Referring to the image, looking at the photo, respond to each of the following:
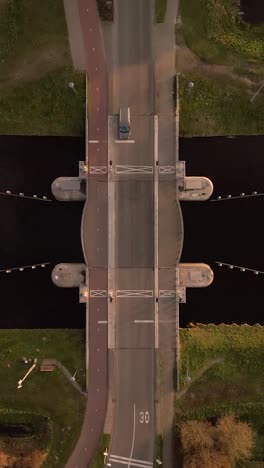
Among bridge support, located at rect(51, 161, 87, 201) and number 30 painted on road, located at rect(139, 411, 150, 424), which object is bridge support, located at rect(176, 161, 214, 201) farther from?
number 30 painted on road, located at rect(139, 411, 150, 424)

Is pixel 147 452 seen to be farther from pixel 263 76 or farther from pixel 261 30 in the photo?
pixel 261 30

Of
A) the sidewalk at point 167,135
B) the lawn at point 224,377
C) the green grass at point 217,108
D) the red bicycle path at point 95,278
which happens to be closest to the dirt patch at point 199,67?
the green grass at point 217,108

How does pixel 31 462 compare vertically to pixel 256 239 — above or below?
below

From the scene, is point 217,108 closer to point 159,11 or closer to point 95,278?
point 159,11

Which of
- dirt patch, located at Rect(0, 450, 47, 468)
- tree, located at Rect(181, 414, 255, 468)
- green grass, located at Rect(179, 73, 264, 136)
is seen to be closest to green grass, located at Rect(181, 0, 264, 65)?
green grass, located at Rect(179, 73, 264, 136)

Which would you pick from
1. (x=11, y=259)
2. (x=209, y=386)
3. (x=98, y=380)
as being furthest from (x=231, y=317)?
(x=11, y=259)

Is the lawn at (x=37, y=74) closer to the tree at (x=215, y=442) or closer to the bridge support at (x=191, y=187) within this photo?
the bridge support at (x=191, y=187)

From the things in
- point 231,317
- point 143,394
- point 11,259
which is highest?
point 11,259
